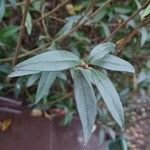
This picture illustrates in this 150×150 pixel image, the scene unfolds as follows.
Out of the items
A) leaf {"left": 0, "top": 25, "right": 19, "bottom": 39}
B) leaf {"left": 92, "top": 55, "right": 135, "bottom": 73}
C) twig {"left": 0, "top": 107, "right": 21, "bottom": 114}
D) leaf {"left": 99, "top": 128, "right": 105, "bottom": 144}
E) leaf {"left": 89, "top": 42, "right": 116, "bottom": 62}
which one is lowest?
leaf {"left": 99, "top": 128, "right": 105, "bottom": 144}

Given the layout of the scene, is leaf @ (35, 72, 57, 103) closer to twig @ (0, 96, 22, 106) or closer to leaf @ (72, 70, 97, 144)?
leaf @ (72, 70, 97, 144)

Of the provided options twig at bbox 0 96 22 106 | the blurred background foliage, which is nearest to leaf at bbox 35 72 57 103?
the blurred background foliage

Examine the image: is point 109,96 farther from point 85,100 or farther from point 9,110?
point 9,110

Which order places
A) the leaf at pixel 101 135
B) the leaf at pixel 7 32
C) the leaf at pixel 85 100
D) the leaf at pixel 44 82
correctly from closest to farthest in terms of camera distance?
1. the leaf at pixel 85 100
2. the leaf at pixel 44 82
3. the leaf at pixel 7 32
4. the leaf at pixel 101 135

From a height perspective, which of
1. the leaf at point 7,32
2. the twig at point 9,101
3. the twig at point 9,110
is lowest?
the twig at point 9,110

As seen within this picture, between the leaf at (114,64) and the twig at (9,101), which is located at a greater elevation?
the leaf at (114,64)

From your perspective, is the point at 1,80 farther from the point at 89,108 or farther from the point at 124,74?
the point at 89,108

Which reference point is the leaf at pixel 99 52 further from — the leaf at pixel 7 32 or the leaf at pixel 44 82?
the leaf at pixel 7 32

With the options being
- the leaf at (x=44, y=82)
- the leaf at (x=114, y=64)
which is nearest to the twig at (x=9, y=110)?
the leaf at (x=44, y=82)
